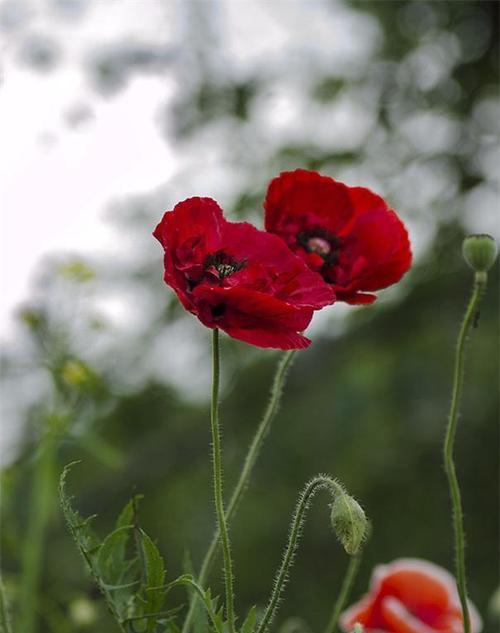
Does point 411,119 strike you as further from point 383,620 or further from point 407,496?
point 383,620

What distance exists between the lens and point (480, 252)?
726 mm

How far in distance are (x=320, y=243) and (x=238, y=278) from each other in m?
0.14

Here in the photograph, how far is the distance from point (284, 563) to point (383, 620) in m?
0.26

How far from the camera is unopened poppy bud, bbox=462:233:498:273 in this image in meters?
0.73

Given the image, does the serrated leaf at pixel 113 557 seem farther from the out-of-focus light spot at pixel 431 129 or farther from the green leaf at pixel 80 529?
the out-of-focus light spot at pixel 431 129

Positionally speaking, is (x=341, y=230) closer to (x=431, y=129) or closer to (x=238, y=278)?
(x=238, y=278)

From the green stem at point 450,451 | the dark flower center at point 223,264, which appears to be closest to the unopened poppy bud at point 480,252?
the green stem at point 450,451

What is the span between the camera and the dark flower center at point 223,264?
0.69 meters

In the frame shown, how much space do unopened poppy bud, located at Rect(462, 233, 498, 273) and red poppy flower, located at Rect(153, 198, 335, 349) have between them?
11 centimetres

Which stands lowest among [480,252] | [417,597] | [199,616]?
[417,597]

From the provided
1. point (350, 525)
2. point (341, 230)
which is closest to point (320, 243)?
point (341, 230)

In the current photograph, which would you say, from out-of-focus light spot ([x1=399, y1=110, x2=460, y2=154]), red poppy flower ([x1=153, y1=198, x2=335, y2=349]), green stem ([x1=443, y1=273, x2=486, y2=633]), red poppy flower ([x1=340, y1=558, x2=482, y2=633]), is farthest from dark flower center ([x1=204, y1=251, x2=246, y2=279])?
out-of-focus light spot ([x1=399, y1=110, x2=460, y2=154])

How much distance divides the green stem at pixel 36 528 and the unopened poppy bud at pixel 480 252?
1.44ft

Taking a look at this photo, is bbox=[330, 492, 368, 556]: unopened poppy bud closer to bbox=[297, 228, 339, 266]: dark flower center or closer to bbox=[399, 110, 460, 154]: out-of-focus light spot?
bbox=[297, 228, 339, 266]: dark flower center
